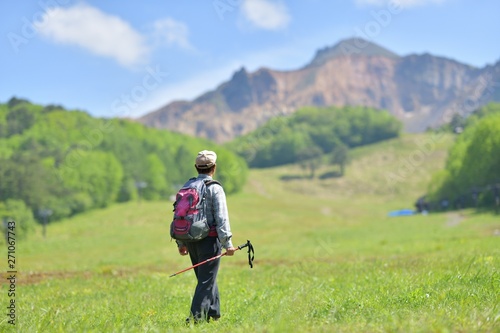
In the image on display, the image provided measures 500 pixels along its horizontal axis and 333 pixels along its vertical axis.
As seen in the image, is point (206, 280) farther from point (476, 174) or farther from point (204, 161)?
point (476, 174)

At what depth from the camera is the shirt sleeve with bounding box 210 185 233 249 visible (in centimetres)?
752

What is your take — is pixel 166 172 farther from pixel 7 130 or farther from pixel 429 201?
pixel 429 201

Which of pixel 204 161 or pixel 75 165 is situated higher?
pixel 75 165

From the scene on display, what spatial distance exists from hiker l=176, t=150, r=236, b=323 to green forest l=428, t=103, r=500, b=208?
8045cm

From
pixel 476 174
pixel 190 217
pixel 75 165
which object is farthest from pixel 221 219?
pixel 75 165

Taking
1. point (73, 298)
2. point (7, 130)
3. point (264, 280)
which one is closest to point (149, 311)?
point (73, 298)

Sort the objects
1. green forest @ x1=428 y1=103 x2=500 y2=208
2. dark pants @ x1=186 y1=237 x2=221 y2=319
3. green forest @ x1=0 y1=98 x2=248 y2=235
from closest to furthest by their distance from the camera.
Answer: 1. dark pants @ x1=186 y1=237 x2=221 y2=319
2. green forest @ x1=428 y1=103 x2=500 y2=208
3. green forest @ x1=0 y1=98 x2=248 y2=235

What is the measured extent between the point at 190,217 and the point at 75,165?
118 meters

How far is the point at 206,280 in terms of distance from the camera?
774cm

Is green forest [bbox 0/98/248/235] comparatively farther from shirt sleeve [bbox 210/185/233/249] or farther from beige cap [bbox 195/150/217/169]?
shirt sleeve [bbox 210/185/233/249]

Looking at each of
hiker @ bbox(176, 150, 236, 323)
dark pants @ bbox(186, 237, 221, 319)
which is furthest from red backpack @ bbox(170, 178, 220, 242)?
dark pants @ bbox(186, 237, 221, 319)

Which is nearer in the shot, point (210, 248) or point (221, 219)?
point (221, 219)

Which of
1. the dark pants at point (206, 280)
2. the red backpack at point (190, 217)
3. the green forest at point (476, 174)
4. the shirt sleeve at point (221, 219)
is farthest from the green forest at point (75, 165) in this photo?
the shirt sleeve at point (221, 219)

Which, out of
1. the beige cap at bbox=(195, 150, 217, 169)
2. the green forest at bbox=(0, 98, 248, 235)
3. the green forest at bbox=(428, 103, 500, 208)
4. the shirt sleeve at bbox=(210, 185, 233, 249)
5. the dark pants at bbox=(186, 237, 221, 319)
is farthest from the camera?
the green forest at bbox=(0, 98, 248, 235)
